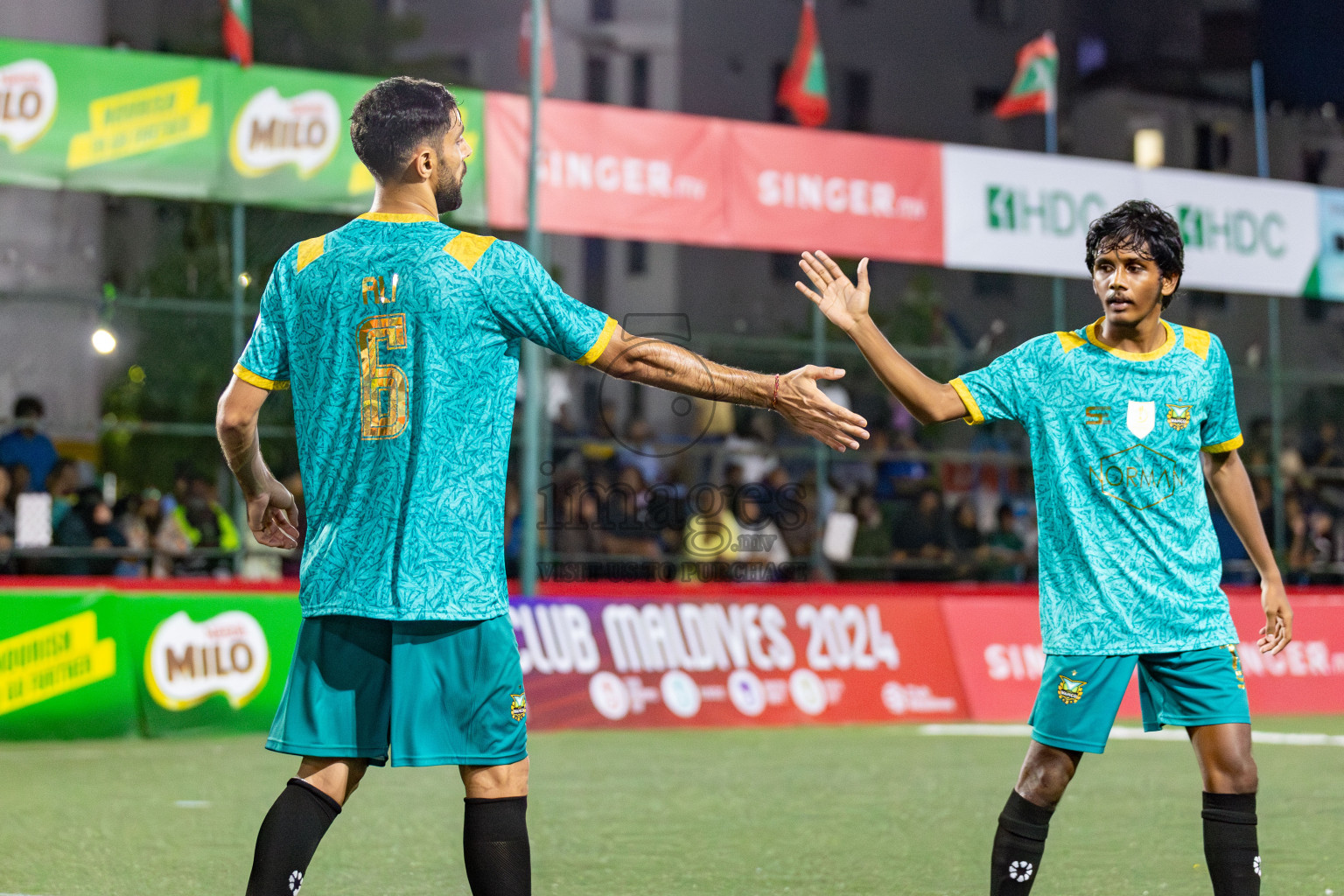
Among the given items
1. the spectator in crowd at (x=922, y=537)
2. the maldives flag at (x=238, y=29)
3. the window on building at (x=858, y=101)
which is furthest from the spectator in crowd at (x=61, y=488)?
the window on building at (x=858, y=101)

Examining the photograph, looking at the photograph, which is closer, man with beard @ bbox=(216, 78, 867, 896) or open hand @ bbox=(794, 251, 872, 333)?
man with beard @ bbox=(216, 78, 867, 896)

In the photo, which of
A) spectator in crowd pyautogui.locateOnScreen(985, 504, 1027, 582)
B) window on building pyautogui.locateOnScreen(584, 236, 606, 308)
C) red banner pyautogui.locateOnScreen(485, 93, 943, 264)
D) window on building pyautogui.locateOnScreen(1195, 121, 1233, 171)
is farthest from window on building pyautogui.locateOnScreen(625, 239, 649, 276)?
red banner pyautogui.locateOnScreen(485, 93, 943, 264)

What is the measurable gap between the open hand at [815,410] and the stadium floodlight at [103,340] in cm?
1296

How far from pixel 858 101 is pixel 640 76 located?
6.02 m

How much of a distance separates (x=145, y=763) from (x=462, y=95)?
6.69m

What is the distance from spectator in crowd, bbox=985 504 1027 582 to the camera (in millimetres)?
19031

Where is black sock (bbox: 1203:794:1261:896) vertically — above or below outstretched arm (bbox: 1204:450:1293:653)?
below

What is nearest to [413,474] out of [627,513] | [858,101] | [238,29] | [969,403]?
[969,403]

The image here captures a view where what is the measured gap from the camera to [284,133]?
15.6 m

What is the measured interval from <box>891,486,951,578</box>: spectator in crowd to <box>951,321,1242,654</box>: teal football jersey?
13.8 metres

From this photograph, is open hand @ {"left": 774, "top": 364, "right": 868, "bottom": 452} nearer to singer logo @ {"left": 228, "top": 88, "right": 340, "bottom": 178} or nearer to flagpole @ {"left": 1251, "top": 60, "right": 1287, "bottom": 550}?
singer logo @ {"left": 228, "top": 88, "right": 340, "bottom": 178}

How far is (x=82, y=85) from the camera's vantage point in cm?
1484

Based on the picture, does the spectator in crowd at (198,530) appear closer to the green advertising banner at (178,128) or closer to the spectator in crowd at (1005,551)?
the green advertising banner at (178,128)

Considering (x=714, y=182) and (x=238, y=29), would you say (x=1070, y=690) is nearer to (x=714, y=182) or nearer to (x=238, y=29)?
(x=714, y=182)
